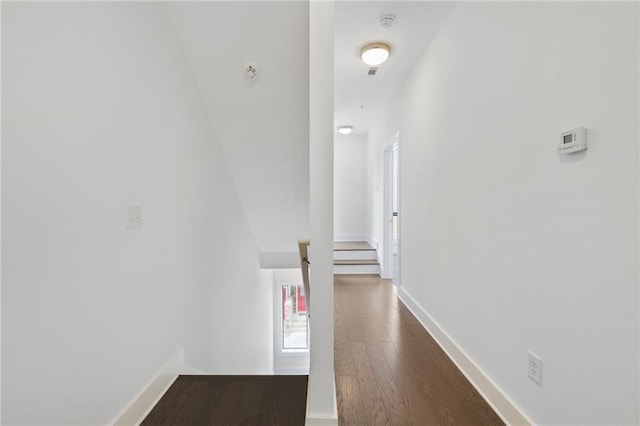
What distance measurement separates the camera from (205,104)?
8.55 feet

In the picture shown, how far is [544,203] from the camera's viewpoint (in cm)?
140

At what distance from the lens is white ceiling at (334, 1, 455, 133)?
2.30m

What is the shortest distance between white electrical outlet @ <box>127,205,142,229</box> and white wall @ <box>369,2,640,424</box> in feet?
6.33

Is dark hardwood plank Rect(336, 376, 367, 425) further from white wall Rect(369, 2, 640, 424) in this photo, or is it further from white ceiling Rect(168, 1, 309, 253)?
white ceiling Rect(168, 1, 309, 253)

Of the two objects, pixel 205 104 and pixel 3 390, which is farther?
pixel 205 104

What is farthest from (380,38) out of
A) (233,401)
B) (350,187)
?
(350,187)

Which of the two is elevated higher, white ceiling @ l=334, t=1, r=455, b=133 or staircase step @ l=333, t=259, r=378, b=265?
white ceiling @ l=334, t=1, r=455, b=133

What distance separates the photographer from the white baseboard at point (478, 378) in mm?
1599

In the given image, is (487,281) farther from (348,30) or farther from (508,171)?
A: (348,30)

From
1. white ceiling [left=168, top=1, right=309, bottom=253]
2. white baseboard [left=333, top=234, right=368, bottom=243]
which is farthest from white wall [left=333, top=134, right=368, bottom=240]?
white ceiling [left=168, top=1, right=309, bottom=253]

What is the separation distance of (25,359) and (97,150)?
831mm

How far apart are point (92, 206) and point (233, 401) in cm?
130

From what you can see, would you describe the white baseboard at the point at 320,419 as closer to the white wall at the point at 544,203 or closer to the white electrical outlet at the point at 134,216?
the white wall at the point at 544,203

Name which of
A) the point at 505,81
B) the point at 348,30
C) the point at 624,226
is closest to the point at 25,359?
the point at 624,226
